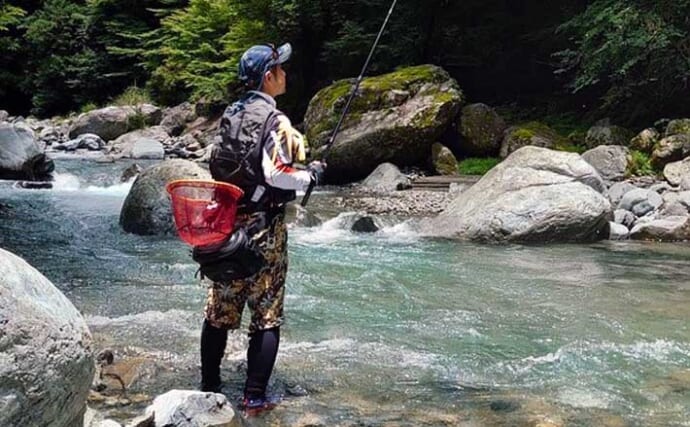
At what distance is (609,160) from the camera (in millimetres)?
12859

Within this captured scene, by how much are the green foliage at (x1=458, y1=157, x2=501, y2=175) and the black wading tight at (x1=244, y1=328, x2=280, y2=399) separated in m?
11.3

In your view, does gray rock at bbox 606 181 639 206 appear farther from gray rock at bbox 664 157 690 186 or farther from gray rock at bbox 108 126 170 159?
gray rock at bbox 108 126 170 159

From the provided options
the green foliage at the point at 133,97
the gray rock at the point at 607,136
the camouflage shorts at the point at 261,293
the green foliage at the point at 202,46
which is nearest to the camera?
the camouflage shorts at the point at 261,293

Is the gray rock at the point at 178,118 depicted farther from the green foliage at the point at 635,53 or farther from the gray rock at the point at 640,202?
the gray rock at the point at 640,202

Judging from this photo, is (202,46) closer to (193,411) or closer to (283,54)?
(283,54)

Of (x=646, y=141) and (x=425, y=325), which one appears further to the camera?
(x=646, y=141)

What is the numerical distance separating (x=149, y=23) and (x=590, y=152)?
970 inches

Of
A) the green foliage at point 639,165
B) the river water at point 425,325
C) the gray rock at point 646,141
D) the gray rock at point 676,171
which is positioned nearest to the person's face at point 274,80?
the river water at point 425,325

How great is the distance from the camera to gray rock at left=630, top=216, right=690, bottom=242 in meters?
9.34

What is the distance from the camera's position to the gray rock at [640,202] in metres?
10.4

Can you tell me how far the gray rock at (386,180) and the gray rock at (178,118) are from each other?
12598 millimetres

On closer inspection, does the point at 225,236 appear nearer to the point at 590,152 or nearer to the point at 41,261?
the point at 41,261

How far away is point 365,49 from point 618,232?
35.4ft

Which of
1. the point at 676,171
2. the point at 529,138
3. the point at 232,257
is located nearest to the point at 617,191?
the point at 676,171
